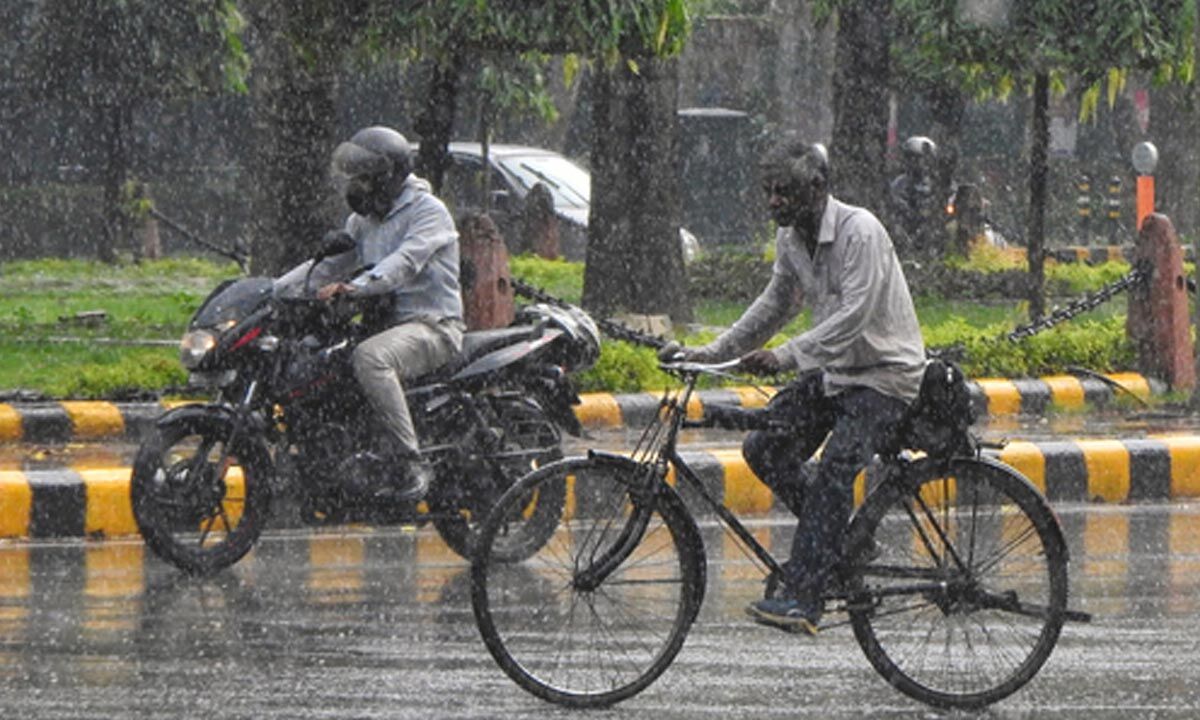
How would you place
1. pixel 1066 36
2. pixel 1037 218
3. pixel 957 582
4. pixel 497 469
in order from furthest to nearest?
pixel 1066 36
pixel 1037 218
pixel 497 469
pixel 957 582

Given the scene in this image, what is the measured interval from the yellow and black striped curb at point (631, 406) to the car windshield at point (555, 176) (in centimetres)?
1532

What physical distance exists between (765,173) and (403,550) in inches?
146

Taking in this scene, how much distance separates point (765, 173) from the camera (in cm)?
736

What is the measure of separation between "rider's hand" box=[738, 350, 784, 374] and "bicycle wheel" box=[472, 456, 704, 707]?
35cm

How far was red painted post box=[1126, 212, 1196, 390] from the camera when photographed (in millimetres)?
16281

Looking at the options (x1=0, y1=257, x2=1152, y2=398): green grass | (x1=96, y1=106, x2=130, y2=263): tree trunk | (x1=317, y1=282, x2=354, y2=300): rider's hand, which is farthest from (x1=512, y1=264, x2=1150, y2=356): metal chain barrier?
(x1=96, y1=106, x2=130, y2=263): tree trunk

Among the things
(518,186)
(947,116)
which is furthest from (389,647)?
(947,116)

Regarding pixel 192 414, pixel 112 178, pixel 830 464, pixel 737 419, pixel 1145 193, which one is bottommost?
pixel 112 178

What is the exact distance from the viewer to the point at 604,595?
24.0ft

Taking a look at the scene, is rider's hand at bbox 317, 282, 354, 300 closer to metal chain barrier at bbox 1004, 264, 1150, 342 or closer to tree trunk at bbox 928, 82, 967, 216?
metal chain barrier at bbox 1004, 264, 1150, 342

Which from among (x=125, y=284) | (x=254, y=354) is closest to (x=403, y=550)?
(x=254, y=354)

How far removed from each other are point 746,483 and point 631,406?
3012 millimetres

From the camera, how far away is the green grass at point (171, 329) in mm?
15664

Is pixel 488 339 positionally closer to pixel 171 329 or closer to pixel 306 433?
pixel 306 433
